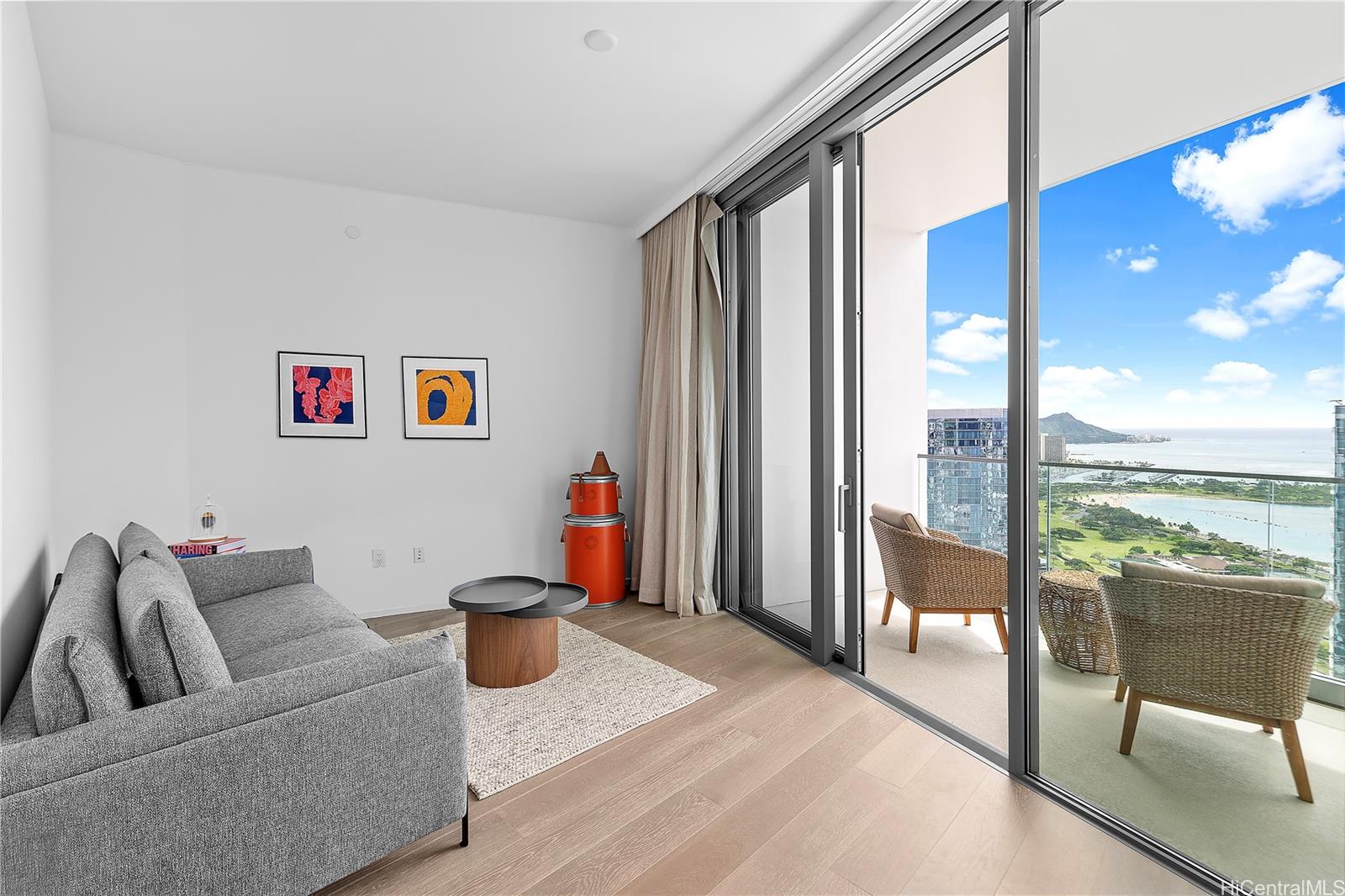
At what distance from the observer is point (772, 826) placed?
1882mm

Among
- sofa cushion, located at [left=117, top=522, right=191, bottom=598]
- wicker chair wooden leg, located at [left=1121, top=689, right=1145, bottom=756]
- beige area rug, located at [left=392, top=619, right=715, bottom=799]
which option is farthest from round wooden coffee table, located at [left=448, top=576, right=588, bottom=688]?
wicker chair wooden leg, located at [left=1121, top=689, right=1145, bottom=756]

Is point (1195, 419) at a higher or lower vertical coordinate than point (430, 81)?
lower

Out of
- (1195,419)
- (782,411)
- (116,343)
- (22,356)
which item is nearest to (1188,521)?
(1195,419)

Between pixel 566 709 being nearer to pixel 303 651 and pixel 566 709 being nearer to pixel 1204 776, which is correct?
pixel 303 651

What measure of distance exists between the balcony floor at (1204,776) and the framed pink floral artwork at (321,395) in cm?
373

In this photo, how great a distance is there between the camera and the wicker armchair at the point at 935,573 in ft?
8.21

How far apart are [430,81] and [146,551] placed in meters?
2.16

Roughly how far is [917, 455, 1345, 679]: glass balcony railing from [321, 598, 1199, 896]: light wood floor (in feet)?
2.46

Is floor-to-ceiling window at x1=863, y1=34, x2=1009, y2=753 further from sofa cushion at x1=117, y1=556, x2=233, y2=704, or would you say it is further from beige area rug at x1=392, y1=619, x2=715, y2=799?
sofa cushion at x1=117, y1=556, x2=233, y2=704

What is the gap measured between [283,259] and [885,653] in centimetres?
399

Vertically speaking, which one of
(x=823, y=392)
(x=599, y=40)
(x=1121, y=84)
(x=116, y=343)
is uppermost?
(x=599, y=40)

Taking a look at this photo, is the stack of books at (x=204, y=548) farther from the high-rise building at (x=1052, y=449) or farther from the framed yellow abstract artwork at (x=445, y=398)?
the high-rise building at (x=1052, y=449)

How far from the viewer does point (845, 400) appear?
3025mm

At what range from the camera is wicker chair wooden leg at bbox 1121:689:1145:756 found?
1817 mm
